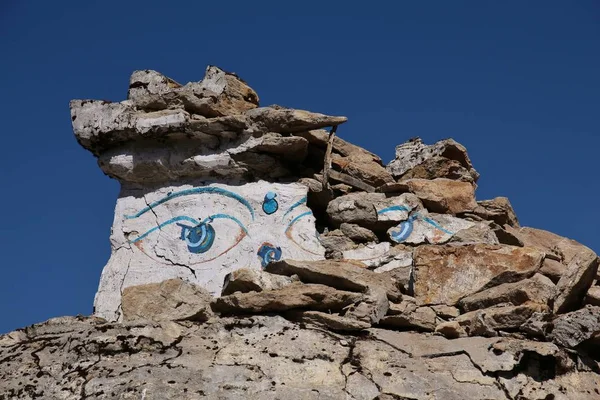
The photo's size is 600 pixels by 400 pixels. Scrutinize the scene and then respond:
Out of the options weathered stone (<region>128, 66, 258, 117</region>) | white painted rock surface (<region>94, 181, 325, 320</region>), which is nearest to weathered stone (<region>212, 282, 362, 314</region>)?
white painted rock surface (<region>94, 181, 325, 320</region>)

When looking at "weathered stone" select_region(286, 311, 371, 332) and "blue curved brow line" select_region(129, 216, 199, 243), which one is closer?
"weathered stone" select_region(286, 311, 371, 332)

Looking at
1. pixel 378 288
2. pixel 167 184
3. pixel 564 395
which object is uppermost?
pixel 167 184

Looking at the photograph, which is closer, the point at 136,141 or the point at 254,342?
the point at 254,342

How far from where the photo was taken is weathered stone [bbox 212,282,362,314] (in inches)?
235

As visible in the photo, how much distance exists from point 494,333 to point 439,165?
313 centimetres

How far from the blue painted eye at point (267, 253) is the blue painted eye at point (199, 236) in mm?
440

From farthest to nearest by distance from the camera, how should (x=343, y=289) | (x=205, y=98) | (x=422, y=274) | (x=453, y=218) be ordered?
1. (x=205, y=98)
2. (x=453, y=218)
3. (x=422, y=274)
4. (x=343, y=289)

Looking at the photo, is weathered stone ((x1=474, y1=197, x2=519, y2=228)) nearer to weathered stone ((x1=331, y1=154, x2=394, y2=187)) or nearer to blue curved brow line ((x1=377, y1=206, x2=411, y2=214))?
blue curved brow line ((x1=377, y1=206, x2=411, y2=214))

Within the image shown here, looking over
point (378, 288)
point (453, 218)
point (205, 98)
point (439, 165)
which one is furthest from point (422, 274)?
point (205, 98)

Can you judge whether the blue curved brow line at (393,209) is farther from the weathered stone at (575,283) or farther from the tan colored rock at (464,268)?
the weathered stone at (575,283)

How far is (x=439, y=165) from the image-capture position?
8781 mm

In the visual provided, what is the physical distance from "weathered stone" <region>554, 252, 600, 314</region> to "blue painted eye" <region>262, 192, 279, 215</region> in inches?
102

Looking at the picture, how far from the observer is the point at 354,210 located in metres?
7.82

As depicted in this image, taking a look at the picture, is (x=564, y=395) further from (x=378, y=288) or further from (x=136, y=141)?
(x=136, y=141)
